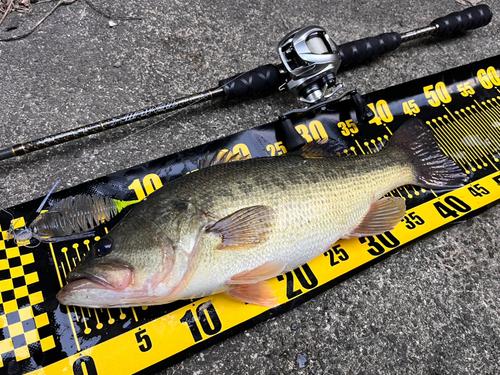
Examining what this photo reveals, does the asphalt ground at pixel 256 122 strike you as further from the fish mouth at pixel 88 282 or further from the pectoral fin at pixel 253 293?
the fish mouth at pixel 88 282

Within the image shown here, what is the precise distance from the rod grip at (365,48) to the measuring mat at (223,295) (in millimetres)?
287

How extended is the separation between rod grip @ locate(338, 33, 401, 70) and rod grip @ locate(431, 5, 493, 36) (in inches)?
17.7

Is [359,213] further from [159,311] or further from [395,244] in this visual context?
[159,311]

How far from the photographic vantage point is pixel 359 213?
1.82m

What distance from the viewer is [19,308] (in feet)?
5.11

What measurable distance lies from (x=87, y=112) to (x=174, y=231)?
126cm

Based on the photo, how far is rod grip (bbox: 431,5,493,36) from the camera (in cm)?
263

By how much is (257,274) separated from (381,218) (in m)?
0.81

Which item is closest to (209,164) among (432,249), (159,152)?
(159,152)

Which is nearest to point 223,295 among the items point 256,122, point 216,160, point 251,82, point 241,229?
point 241,229

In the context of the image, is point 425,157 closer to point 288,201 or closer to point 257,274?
point 288,201

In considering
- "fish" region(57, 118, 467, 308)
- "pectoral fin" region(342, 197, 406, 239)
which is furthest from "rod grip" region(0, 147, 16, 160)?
"pectoral fin" region(342, 197, 406, 239)

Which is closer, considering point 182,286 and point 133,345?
A: point 182,286

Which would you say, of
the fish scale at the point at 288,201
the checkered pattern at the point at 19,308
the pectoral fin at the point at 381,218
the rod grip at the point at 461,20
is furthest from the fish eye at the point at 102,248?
the rod grip at the point at 461,20
